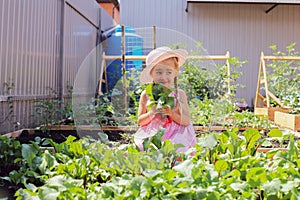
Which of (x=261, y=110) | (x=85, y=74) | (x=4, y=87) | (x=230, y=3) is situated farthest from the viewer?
(x=230, y=3)

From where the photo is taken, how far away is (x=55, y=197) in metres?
1.07

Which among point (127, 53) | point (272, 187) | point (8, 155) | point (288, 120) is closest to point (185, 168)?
point (272, 187)

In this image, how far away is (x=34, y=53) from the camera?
394 cm

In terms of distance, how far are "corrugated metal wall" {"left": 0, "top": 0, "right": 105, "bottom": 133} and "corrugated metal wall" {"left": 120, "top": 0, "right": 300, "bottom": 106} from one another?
2.34 m

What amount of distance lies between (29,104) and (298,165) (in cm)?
307

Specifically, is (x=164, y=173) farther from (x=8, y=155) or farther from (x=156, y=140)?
(x=8, y=155)

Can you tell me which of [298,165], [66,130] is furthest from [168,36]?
[66,130]

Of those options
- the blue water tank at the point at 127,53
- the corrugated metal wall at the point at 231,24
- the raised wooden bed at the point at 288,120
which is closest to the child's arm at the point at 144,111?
the blue water tank at the point at 127,53

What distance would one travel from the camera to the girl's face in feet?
4.75

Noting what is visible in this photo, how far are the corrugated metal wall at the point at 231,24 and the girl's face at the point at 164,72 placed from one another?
672 cm

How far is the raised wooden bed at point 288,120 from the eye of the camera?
415 centimetres

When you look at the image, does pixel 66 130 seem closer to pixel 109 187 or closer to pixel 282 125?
pixel 282 125

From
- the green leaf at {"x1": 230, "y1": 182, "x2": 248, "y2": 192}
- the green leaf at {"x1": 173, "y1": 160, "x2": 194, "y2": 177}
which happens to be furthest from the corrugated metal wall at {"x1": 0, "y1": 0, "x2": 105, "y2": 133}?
the green leaf at {"x1": 230, "y1": 182, "x2": 248, "y2": 192}

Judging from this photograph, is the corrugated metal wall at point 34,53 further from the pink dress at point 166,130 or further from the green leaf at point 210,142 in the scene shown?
the green leaf at point 210,142
